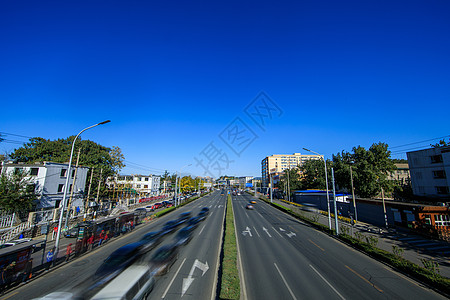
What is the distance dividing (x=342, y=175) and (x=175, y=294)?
132ft

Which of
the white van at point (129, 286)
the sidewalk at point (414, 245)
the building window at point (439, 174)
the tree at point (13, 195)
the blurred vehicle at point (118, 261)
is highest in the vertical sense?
the building window at point (439, 174)

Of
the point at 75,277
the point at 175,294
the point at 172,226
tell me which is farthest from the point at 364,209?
the point at 75,277

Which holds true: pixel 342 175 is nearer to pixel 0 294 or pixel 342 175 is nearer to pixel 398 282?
pixel 398 282

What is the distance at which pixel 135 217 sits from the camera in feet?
91.4

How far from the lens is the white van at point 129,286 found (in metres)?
7.57

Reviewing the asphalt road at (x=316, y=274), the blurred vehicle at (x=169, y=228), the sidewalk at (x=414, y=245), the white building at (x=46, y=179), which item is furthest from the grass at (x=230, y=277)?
the white building at (x=46, y=179)

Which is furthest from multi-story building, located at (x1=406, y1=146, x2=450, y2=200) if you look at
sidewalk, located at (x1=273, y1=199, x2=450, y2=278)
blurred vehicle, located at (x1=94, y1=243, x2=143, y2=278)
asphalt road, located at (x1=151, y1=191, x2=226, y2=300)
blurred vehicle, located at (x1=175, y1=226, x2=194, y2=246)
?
blurred vehicle, located at (x1=94, y1=243, x2=143, y2=278)

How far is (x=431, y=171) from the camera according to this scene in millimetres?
39281

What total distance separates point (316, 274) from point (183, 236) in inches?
572

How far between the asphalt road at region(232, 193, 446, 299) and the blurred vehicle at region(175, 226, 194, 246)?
6.08 metres

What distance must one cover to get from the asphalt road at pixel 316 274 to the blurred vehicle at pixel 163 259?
539 cm

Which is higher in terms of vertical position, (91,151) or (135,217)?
(91,151)

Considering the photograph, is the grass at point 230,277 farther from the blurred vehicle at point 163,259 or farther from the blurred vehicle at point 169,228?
the blurred vehicle at point 169,228

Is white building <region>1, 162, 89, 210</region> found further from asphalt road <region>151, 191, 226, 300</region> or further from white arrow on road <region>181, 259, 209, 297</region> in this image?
white arrow on road <region>181, 259, 209, 297</region>
